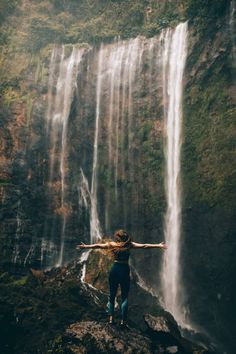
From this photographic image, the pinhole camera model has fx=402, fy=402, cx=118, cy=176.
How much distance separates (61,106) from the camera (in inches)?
789

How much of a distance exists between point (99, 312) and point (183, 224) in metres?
5.91

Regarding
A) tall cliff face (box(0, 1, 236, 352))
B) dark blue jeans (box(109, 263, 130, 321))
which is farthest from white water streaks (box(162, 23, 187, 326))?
dark blue jeans (box(109, 263, 130, 321))

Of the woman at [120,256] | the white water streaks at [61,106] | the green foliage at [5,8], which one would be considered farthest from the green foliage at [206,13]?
the woman at [120,256]

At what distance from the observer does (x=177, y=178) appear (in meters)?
17.8

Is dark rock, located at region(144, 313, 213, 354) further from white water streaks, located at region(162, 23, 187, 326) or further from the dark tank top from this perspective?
white water streaks, located at region(162, 23, 187, 326)

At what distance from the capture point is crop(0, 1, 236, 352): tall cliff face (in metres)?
16.7

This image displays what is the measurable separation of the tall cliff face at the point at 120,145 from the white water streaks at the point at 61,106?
0.19ft

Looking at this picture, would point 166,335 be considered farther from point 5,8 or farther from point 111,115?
A: point 5,8

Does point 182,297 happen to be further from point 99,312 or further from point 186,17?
point 186,17

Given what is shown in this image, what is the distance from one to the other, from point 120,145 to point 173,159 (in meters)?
2.81

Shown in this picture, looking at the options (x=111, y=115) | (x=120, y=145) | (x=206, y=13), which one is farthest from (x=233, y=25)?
(x=120, y=145)

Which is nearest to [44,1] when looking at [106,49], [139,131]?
[106,49]

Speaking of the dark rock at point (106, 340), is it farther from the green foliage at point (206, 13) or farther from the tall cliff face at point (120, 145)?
the green foliage at point (206, 13)

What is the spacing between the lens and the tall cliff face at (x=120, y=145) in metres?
16.7
